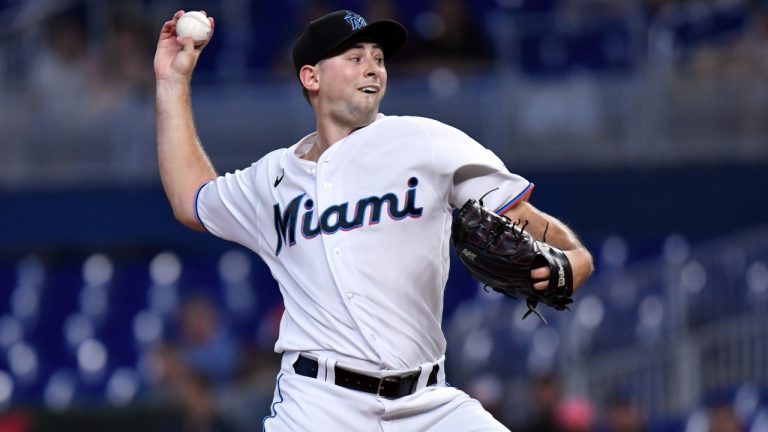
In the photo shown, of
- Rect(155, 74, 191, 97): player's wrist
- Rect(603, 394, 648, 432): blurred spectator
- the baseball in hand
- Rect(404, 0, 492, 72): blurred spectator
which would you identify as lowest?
Rect(603, 394, 648, 432): blurred spectator

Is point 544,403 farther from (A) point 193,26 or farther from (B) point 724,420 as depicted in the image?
(A) point 193,26

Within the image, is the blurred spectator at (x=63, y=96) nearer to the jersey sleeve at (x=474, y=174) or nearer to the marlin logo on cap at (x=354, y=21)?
the marlin logo on cap at (x=354, y=21)

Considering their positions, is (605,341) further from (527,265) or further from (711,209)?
(527,265)

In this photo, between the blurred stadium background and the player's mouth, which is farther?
the blurred stadium background

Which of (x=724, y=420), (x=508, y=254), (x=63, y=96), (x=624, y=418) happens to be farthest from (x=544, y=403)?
(x=63, y=96)

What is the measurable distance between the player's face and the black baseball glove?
1.71ft

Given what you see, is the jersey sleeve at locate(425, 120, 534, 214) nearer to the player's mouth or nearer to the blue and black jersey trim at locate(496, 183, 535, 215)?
the blue and black jersey trim at locate(496, 183, 535, 215)

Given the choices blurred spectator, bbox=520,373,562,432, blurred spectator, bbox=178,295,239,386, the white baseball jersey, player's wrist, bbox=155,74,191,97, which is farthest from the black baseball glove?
blurred spectator, bbox=178,295,239,386

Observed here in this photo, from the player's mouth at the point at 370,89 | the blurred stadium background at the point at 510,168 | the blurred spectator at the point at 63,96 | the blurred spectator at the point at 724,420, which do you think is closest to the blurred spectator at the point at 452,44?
the blurred stadium background at the point at 510,168

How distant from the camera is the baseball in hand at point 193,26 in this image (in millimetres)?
4637

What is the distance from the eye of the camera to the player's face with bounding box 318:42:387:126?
13.8 ft

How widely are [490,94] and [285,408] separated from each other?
5686 mm

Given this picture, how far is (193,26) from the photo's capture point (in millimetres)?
4637

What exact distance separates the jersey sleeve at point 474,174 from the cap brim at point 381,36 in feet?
1.29
